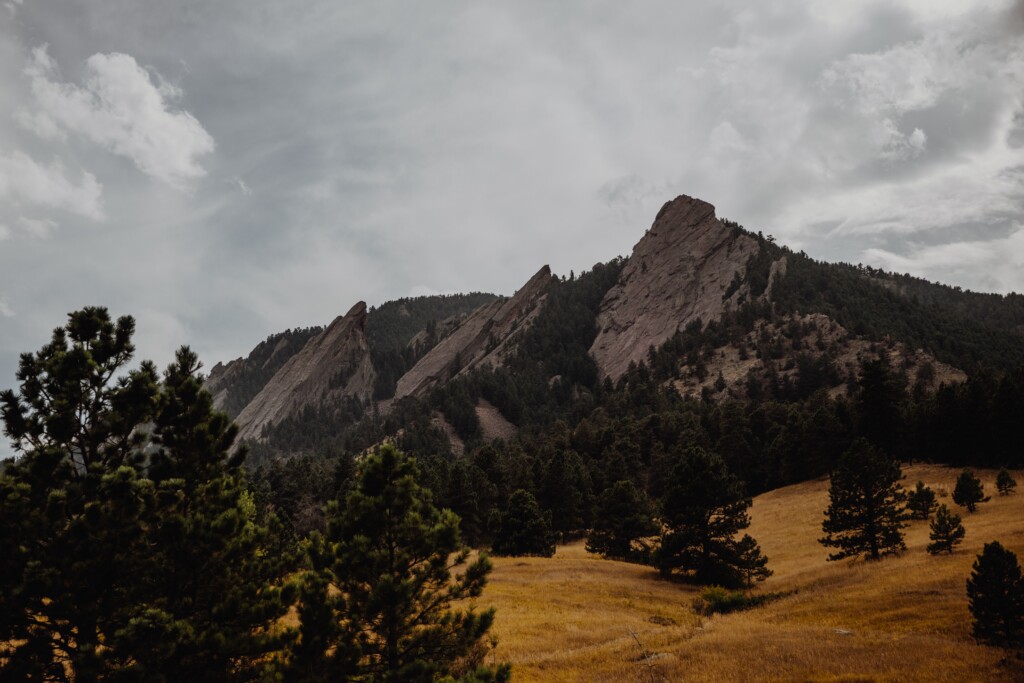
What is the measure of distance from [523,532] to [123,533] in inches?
1657

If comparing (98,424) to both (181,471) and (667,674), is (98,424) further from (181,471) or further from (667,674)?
(667,674)

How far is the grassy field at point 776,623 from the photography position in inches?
684

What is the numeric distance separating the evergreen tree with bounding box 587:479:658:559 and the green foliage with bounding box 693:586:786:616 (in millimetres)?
17355

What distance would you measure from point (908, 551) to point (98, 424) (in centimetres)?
4517

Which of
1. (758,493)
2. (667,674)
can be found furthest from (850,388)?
(667,674)

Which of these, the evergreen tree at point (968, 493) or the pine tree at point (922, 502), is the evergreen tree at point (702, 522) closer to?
the pine tree at point (922, 502)

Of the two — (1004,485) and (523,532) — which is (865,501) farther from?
(523,532)

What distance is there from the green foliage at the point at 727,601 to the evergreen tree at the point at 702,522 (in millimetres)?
Result: 5635

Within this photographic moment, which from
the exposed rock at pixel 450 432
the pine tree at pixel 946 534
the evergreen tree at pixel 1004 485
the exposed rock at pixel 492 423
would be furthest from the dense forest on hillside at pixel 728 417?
the pine tree at pixel 946 534

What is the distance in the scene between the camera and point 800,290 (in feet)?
549

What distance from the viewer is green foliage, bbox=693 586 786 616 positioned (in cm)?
3120

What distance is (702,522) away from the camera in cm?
4041

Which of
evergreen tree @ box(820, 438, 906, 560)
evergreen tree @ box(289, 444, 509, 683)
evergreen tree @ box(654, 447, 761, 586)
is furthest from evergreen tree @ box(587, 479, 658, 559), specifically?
evergreen tree @ box(289, 444, 509, 683)

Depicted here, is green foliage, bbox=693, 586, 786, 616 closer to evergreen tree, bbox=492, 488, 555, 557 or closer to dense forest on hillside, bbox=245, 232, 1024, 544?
evergreen tree, bbox=492, 488, 555, 557
